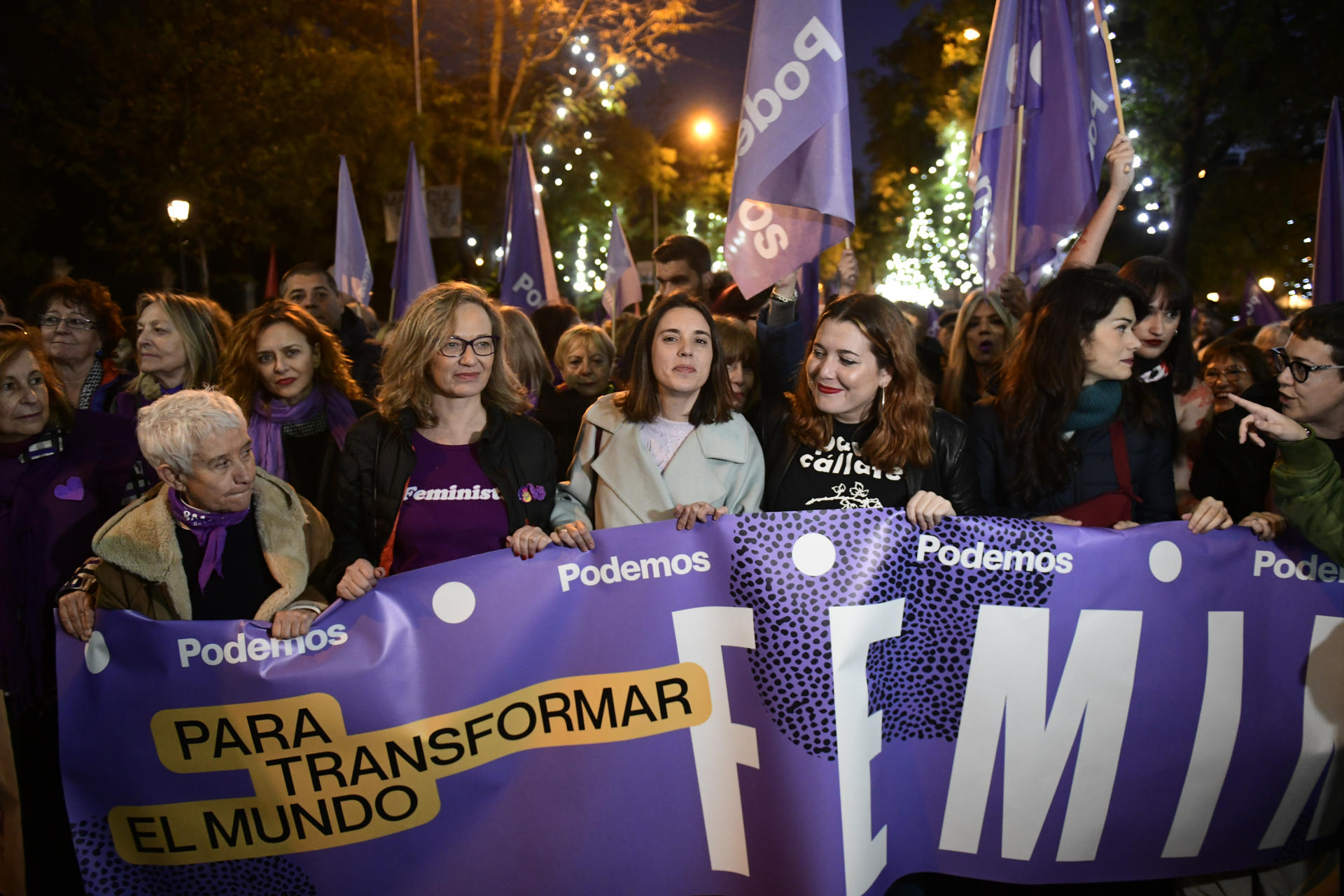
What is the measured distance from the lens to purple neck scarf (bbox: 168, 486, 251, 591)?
345 centimetres

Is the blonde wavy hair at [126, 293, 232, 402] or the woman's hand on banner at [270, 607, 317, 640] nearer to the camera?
the woman's hand on banner at [270, 607, 317, 640]

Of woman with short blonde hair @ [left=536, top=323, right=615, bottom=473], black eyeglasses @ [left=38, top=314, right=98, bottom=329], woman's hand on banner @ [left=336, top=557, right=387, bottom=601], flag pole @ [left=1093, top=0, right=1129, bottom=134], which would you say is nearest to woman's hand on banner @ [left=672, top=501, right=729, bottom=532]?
woman's hand on banner @ [left=336, top=557, right=387, bottom=601]

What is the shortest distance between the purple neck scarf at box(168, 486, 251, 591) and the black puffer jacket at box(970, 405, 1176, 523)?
274 centimetres

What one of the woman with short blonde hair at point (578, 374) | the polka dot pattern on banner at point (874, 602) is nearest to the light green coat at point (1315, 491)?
the polka dot pattern on banner at point (874, 602)

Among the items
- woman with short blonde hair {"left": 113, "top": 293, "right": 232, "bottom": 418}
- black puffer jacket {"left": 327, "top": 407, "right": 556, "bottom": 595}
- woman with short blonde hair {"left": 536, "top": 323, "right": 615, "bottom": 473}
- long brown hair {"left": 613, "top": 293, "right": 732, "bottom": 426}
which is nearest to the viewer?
black puffer jacket {"left": 327, "top": 407, "right": 556, "bottom": 595}

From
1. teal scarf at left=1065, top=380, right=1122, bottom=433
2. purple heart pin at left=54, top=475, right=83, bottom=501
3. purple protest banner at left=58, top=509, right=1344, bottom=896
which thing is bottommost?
purple protest banner at left=58, top=509, right=1344, bottom=896

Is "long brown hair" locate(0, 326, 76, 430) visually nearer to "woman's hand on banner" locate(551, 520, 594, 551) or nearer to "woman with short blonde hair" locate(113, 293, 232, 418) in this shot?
"woman with short blonde hair" locate(113, 293, 232, 418)

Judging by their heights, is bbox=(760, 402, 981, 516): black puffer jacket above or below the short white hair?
below

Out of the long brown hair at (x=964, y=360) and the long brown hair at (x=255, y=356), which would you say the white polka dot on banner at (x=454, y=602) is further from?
the long brown hair at (x=964, y=360)

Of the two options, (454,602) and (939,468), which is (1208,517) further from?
(454,602)

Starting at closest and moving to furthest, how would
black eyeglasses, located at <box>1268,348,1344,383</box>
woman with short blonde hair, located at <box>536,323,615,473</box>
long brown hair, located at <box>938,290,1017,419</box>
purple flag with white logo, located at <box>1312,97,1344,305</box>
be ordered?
1. black eyeglasses, located at <box>1268,348,1344,383</box>
2. long brown hair, located at <box>938,290,1017,419</box>
3. woman with short blonde hair, located at <box>536,323,615,473</box>
4. purple flag with white logo, located at <box>1312,97,1344,305</box>

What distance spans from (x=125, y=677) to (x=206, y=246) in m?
23.6

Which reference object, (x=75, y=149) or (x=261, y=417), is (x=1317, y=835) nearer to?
(x=261, y=417)

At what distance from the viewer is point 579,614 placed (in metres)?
3.37
